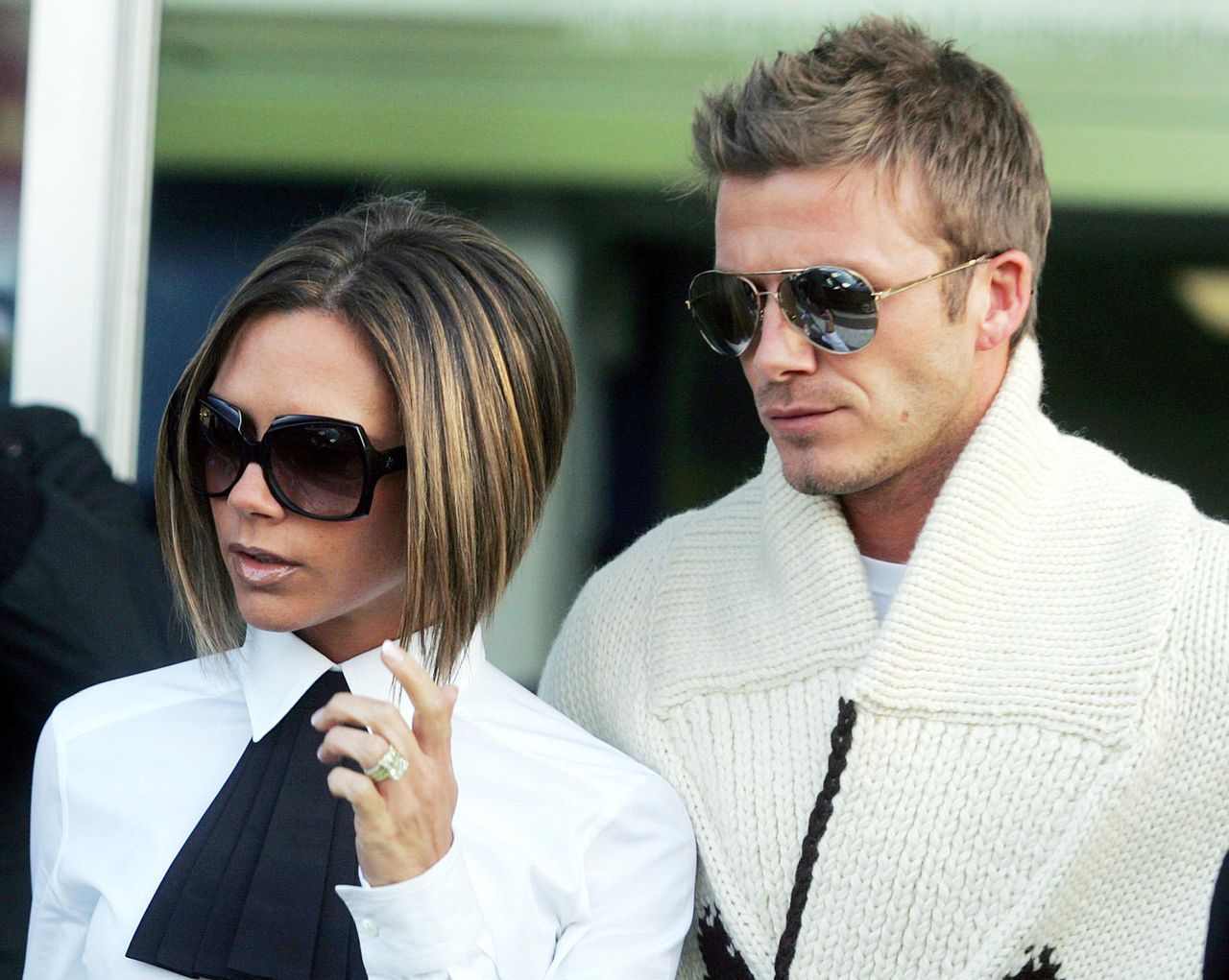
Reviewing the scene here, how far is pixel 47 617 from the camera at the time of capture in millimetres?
2125

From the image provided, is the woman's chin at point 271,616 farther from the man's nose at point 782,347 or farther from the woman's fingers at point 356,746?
the man's nose at point 782,347

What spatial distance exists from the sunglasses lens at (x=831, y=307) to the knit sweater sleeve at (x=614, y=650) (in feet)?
1.28

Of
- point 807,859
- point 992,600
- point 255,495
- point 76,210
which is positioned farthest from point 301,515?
point 76,210

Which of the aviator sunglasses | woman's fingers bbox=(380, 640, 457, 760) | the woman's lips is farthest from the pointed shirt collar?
the aviator sunglasses

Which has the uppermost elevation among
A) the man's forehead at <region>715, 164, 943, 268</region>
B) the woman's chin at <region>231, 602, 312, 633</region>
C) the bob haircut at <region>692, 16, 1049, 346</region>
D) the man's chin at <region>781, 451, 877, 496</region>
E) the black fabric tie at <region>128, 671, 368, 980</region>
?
the bob haircut at <region>692, 16, 1049, 346</region>

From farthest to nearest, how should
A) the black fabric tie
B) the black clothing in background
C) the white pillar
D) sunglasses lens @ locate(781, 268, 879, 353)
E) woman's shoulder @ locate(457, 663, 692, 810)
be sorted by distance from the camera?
the white pillar < the black clothing in background < sunglasses lens @ locate(781, 268, 879, 353) < woman's shoulder @ locate(457, 663, 692, 810) < the black fabric tie

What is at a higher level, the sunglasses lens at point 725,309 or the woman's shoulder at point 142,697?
the sunglasses lens at point 725,309

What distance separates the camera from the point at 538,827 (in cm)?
152

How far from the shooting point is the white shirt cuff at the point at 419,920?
50.6 inches

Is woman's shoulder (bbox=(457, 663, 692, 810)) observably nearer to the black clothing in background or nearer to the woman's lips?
the woman's lips

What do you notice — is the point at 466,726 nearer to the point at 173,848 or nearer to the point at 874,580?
the point at 173,848

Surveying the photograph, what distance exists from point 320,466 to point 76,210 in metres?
1.88

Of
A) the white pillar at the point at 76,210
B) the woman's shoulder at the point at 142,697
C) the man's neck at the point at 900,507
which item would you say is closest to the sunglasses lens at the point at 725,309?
the man's neck at the point at 900,507

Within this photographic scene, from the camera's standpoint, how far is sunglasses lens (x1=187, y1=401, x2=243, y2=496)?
1.51 meters
